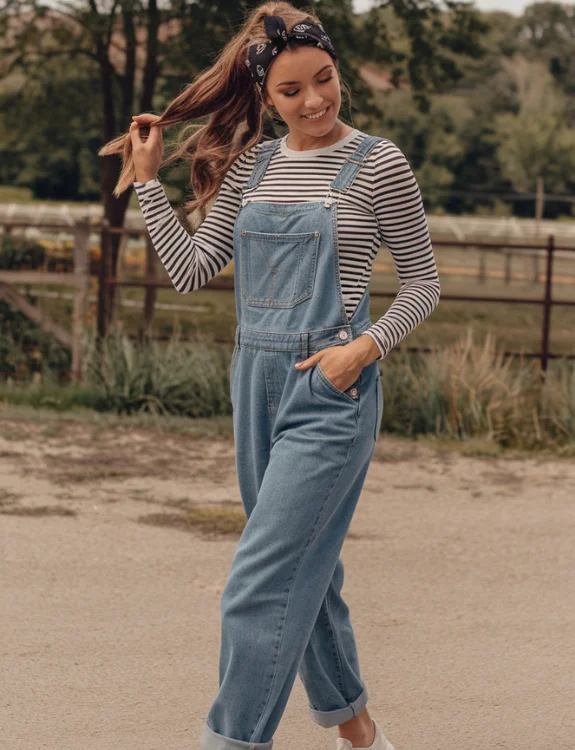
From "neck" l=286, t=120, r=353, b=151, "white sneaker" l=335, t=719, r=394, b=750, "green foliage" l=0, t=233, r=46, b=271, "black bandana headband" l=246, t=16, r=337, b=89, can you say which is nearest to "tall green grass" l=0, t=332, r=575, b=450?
"green foliage" l=0, t=233, r=46, b=271

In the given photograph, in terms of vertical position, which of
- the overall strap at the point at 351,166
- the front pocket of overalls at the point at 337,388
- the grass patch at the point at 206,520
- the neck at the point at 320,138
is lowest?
the grass patch at the point at 206,520

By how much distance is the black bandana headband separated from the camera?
282 cm

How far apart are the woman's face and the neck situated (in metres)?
0.05

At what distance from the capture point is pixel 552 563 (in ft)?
18.6

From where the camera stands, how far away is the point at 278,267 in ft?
9.34

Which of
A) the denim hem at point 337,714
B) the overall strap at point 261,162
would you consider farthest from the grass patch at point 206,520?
the overall strap at point 261,162

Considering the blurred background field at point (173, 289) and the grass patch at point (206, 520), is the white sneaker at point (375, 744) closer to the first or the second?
the blurred background field at point (173, 289)

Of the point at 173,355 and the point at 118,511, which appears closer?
the point at 118,511

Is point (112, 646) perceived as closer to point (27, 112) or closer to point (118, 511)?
point (118, 511)

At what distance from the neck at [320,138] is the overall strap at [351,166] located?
8 cm

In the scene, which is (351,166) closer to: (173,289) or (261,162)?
(261,162)

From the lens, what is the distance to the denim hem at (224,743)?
9.14 ft

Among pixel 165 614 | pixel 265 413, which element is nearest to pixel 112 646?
pixel 165 614

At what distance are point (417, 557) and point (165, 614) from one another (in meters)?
1.49
